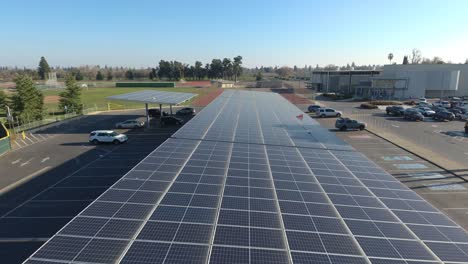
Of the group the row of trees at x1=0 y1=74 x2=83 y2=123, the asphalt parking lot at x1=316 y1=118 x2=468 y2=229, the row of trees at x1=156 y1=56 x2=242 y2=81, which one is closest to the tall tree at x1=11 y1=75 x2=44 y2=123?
the row of trees at x1=0 y1=74 x2=83 y2=123

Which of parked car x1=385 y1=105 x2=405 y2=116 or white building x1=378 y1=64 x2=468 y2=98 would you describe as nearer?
parked car x1=385 y1=105 x2=405 y2=116

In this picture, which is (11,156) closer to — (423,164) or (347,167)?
(347,167)

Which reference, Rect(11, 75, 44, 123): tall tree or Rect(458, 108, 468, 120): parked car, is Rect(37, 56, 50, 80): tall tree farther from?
Rect(458, 108, 468, 120): parked car

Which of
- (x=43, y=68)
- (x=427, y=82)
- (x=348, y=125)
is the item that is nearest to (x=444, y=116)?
(x=348, y=125)

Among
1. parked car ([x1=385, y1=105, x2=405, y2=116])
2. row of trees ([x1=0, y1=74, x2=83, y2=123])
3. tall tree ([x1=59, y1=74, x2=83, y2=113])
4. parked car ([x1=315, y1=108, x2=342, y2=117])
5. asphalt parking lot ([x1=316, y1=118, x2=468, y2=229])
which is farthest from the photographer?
tall tree ([x1=59, y1=74, x2=83, y2=113])

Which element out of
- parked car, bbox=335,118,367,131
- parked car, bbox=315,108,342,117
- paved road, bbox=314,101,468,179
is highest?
parked car, bbox=315,108,342,117

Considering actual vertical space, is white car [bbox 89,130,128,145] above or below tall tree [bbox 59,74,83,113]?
below

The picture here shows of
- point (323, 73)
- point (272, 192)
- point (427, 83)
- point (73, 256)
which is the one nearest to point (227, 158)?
point (272, 192)
